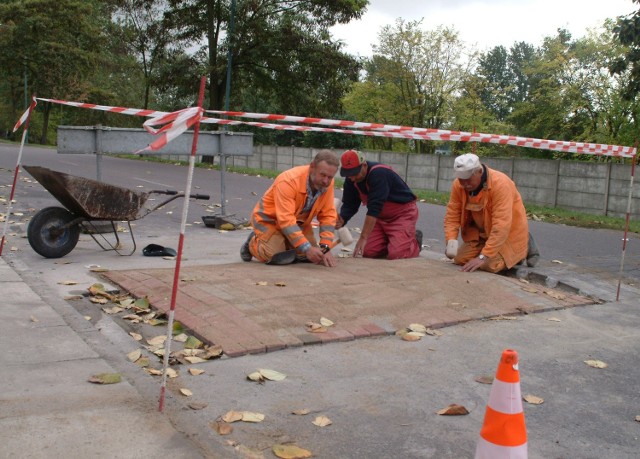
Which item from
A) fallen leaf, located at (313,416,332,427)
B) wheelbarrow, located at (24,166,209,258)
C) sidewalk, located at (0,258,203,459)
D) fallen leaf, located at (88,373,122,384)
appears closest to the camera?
sidewalk, located at (0,258,203,459)

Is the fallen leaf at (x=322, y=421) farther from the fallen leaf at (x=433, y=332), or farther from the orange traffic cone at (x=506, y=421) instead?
the fallen leaf at (x=433, y=332)

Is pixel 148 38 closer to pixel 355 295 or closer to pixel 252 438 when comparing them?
pixel 355 295

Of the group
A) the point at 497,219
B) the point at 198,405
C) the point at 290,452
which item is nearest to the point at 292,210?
the point at 497,219

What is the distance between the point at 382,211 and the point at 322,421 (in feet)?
16.1

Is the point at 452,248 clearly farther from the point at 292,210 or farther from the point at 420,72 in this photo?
the point at 420,72

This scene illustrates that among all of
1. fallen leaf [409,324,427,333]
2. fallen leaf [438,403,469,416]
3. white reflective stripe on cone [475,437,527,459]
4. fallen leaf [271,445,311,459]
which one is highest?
white reflective stripe on cone [475,437,527,459]

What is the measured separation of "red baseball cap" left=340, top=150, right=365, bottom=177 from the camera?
746 cm

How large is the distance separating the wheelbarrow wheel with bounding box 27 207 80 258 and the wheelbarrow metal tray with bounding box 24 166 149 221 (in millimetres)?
150

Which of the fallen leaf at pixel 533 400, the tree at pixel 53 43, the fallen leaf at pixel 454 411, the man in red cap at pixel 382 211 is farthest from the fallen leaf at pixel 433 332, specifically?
the tree at pixel 53 43

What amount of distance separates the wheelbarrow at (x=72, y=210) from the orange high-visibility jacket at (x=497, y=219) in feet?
9.61

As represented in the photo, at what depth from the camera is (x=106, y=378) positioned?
397cm

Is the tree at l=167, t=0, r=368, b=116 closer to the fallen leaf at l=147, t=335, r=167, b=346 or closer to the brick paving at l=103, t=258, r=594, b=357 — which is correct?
the brick paving at l=103, t=258, r=594, b=357

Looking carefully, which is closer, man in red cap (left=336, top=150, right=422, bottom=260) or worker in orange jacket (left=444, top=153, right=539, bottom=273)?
worker in orange jacket (left=444, top=153, right=539, bottom=273)

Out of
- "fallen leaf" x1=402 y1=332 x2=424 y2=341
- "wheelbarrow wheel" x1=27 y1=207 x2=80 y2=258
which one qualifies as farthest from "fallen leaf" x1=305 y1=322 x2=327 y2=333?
"wheelbarrow wheel" x1=27 y1=207 x2=80 y2=258
